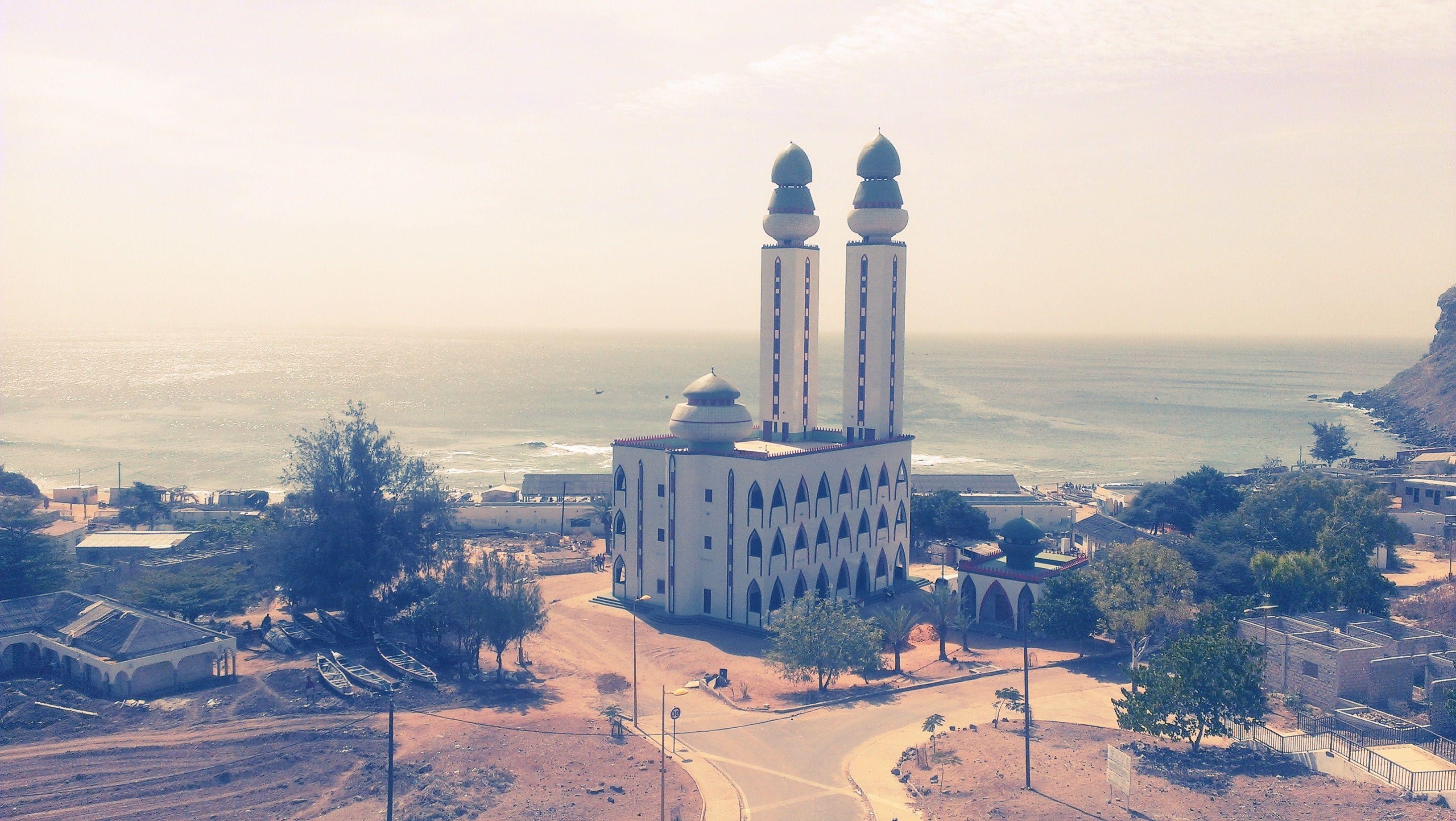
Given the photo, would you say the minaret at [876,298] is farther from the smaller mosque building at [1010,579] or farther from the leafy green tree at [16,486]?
the leafy green tree at [16,486]

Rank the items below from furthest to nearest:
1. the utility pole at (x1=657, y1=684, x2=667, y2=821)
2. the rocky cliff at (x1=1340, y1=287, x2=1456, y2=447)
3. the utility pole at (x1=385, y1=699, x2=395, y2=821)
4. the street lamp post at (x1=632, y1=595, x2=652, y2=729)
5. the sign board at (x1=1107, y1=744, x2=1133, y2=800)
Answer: the rocky cliff at (x1=1340, y1=287, x2=1456, y2=447)
the street lamp post at (x1=632, y1=595, x2=652, y2=729)
the utility pole at (x1=657, y1=684, x2=667, y2=821)
the sign board at (x1=1107, y1=744, x2=1133, y2=800)
the utility pole at (x1=385, y1=699, x2=395, y2=821)

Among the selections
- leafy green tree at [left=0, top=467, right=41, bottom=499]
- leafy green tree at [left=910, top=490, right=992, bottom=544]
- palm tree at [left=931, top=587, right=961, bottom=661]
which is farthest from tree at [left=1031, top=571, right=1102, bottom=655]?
leafy green tree at [left=0, top=467, right=41, bottom=499]

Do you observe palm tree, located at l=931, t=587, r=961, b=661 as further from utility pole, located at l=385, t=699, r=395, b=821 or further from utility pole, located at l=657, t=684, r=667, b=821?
utility pole, located at l=385, t=699, r=395, b=821

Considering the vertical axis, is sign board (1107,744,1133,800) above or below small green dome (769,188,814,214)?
below

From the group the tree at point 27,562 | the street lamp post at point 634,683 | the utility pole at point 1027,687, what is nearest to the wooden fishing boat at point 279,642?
the tree at point 27,562

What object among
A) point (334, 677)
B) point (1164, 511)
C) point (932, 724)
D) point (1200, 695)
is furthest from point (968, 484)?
point (334, 677)

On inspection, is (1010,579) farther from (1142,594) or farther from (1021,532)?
(1142,594)
